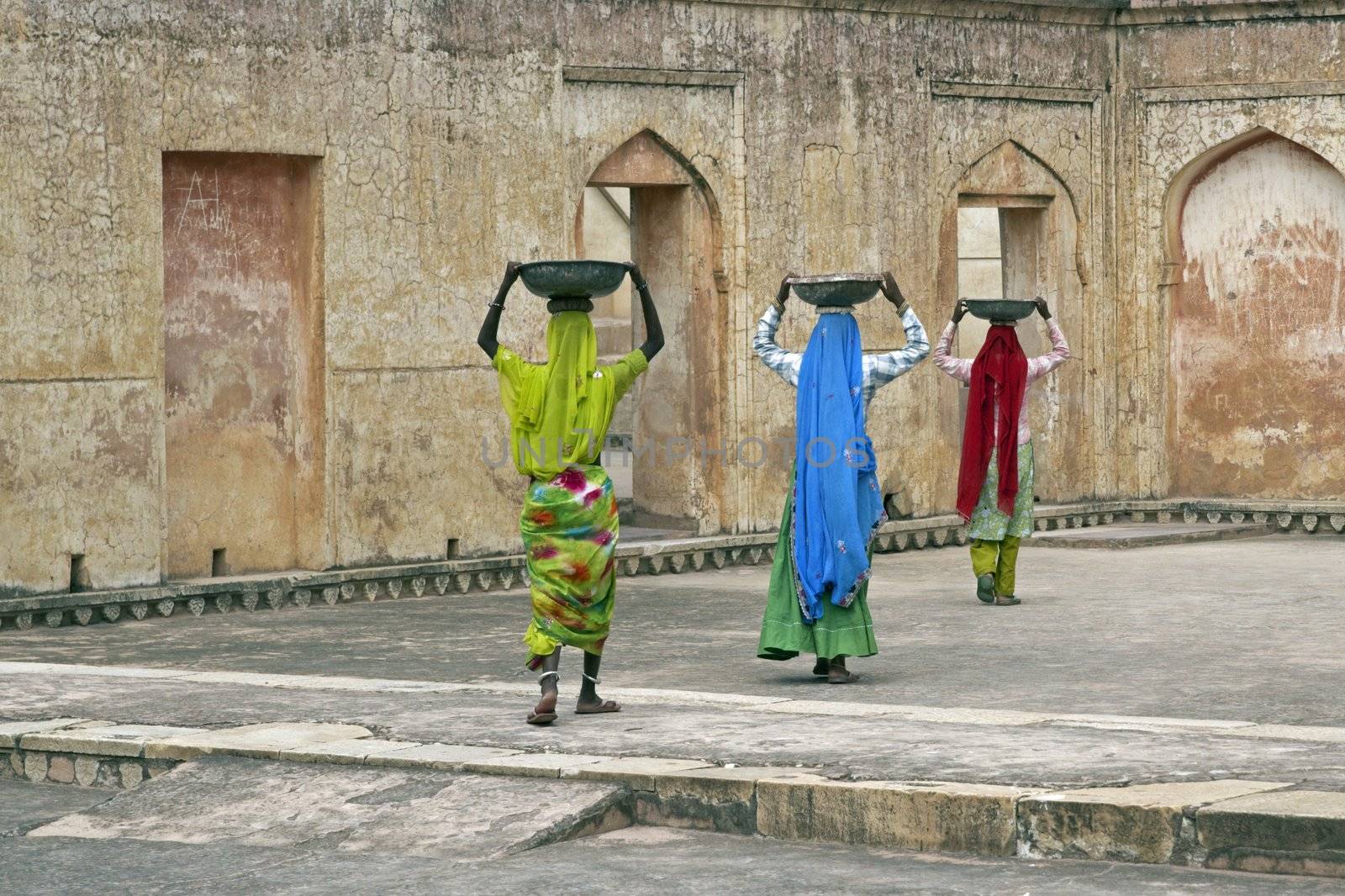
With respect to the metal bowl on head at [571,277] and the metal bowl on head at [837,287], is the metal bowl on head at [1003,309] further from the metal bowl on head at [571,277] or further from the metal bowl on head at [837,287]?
the metal bowl on head at [571,277]

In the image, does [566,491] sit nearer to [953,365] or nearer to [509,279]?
[509,279]

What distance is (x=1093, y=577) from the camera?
1344 centimetres

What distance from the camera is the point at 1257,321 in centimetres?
1667

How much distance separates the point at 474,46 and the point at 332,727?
637 cm

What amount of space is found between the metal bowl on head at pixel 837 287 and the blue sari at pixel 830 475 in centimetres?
10

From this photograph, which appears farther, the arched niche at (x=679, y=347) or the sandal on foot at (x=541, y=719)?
the arched niche at (x=679, y=347)

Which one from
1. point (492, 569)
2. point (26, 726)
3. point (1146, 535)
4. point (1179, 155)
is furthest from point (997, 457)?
point (26, 726)

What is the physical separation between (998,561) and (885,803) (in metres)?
Result: 5.87

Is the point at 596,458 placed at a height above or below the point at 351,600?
above

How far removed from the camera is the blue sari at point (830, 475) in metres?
9.09

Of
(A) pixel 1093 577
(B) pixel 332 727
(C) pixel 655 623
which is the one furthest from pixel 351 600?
(B) pixel 332 727

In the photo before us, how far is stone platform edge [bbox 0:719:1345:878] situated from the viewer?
5.91 metres

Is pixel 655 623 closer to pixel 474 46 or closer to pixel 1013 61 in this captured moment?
pixel 474 46

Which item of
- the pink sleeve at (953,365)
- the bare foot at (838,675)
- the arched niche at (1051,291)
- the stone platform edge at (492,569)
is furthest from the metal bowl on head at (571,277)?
the arched niche at (1051,291)
